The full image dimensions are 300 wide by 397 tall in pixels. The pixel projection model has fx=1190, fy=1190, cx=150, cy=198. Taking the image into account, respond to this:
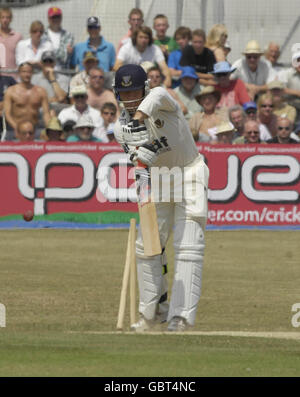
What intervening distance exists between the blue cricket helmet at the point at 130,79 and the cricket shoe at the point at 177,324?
204 centimetres

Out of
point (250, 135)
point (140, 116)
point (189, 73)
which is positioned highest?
point (140, 116)

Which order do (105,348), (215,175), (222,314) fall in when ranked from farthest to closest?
(215,175) < (222,314) < (105,348)

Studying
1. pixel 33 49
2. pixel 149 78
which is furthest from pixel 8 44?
pixel 149 78

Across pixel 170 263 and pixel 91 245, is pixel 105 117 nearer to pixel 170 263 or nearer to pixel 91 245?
pixel 91 245

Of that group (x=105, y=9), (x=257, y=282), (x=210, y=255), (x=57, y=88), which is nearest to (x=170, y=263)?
(x=210, y=255)

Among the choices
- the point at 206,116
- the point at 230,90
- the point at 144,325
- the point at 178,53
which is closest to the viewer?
the point at 144,325

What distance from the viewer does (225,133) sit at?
20953 millimetres

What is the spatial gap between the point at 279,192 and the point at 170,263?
4225 mm

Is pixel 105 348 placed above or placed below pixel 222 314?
above

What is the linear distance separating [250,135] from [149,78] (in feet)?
6.76

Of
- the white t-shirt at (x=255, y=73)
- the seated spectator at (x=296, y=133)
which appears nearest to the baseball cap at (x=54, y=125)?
the white t-shirt at (x=255, y=73)

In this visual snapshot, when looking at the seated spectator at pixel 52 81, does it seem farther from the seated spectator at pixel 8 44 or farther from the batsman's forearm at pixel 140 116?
the batsman's forearm at pixel 140 116

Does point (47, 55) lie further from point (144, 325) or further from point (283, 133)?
point (144, 325)

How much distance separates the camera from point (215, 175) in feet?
67.8
